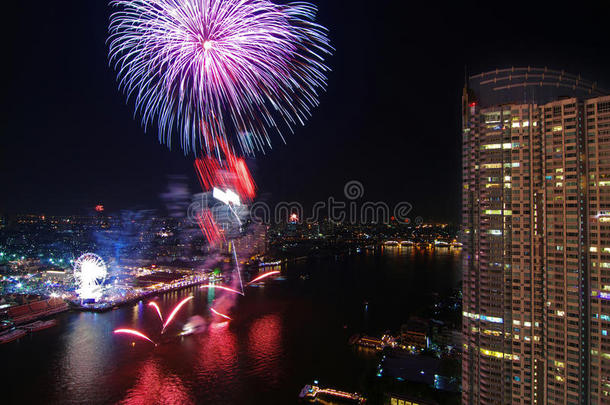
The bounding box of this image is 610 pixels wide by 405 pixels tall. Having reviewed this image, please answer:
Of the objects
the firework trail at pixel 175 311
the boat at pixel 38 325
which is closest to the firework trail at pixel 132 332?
the firework trail at pixel 175 311

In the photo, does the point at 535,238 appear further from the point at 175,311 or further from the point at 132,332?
the point at 175,311

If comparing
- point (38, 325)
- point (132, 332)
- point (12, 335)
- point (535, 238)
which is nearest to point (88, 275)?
point (38, 325)

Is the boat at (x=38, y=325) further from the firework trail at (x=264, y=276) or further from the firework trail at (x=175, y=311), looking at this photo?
the firework trail at (x=264, y=276)

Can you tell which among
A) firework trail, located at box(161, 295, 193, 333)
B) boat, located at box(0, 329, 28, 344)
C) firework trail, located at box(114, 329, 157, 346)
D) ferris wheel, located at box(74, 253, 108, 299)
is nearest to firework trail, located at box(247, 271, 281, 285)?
firework trail, located at box(161, 295, 193, 333)

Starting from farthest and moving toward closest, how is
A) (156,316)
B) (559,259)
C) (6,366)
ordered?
(156,316) < (6,366) < (559,259)

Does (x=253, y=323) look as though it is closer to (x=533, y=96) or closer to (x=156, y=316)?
(x=156, y=316)

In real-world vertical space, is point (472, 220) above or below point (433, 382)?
above

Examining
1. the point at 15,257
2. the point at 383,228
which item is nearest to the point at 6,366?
the point at 15,257
